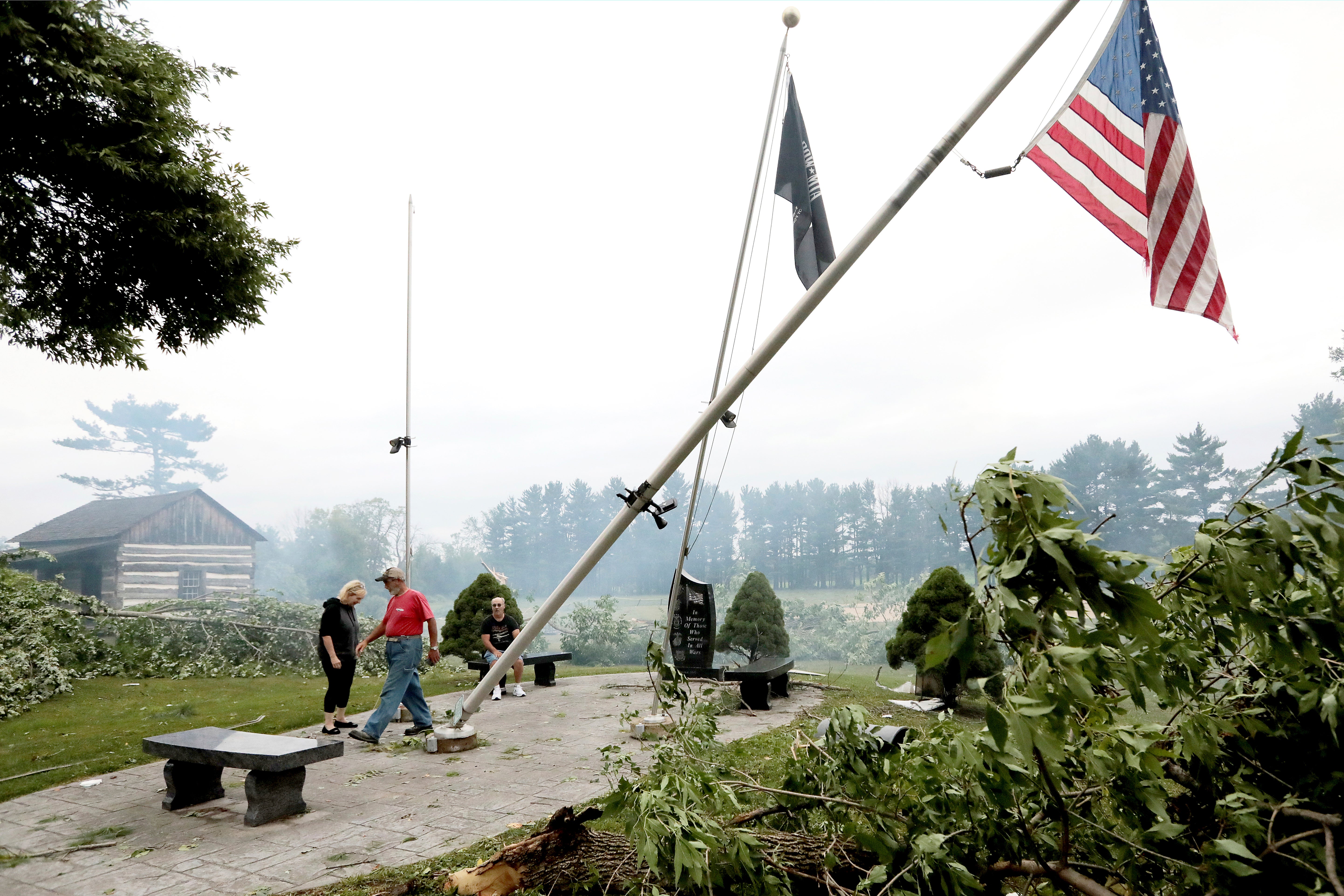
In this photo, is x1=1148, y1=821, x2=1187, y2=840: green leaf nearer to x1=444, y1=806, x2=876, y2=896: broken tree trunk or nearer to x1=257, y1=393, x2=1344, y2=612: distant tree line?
x1=444, y1=806, x2=876, y2=896: broken tree trunk

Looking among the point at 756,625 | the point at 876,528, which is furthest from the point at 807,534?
the point at 756,625

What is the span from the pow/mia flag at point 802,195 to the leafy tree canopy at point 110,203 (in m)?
5.89

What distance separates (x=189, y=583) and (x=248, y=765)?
28995 mm

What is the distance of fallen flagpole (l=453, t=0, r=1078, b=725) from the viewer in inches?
133

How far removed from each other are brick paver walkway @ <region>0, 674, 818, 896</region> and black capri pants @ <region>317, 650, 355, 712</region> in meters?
0.42

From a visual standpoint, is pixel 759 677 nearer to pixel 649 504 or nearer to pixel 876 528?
pixel 649 504

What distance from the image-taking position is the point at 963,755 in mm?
1954

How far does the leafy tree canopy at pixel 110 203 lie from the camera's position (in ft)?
21.6

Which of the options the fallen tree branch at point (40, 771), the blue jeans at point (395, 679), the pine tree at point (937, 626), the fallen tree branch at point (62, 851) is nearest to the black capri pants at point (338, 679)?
the blue jeans at point (395, 679)

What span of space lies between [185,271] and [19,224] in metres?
1.40

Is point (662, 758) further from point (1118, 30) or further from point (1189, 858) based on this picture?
point (1118, 30)

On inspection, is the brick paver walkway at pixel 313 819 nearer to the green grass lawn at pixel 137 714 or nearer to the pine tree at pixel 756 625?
the green grass lawn at pixel 137 714

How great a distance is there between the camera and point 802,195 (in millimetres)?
5348

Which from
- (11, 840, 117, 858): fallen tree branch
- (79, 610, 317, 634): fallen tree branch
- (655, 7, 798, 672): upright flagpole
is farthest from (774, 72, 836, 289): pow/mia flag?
(79, 610, 317, 634): fallen tree branch
